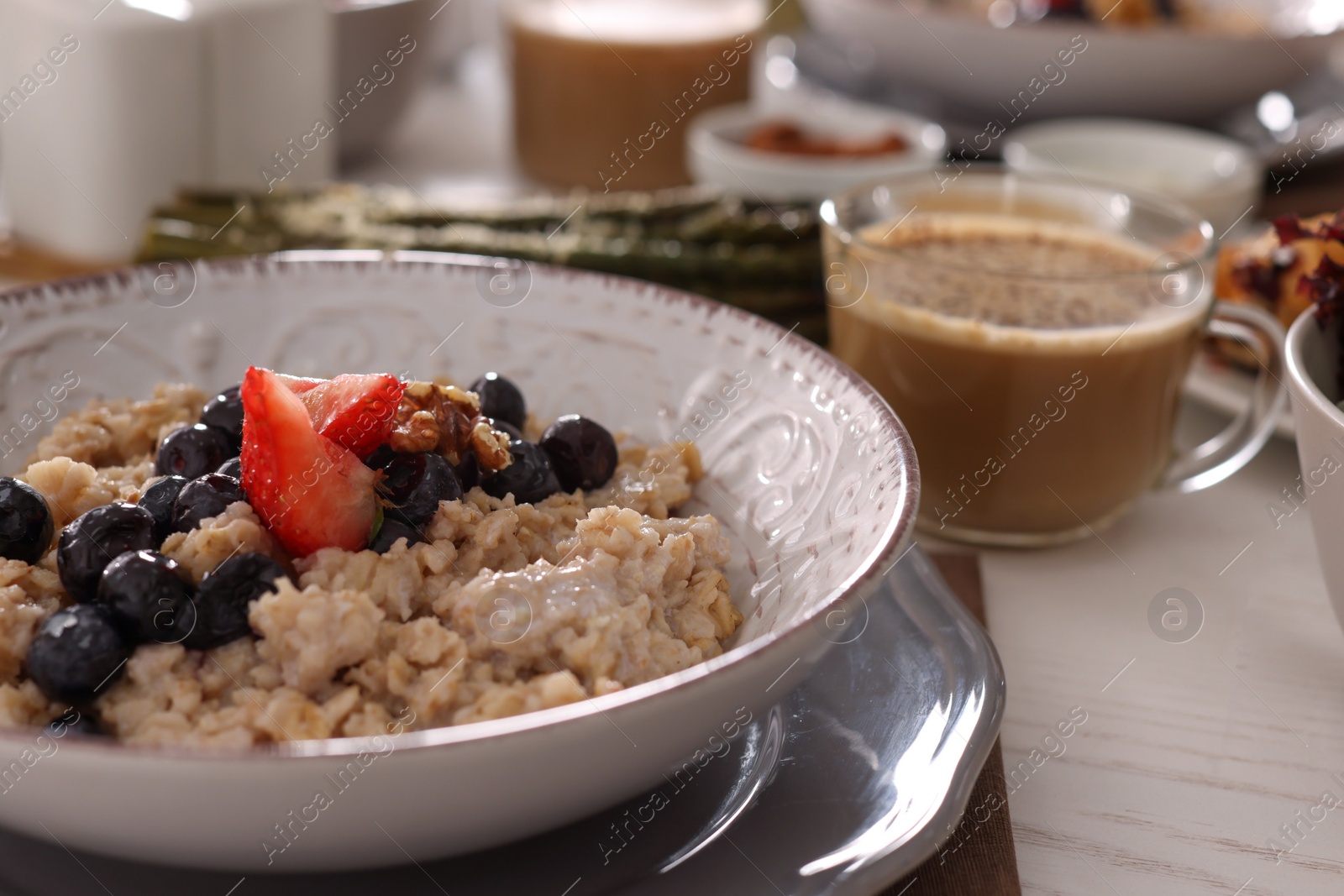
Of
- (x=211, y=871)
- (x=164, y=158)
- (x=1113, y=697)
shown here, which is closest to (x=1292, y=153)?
(x=1113, y=697)

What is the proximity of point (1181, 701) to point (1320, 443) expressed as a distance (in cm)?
30

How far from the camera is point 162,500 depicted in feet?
3.43

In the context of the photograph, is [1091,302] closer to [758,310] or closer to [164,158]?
[758,310]

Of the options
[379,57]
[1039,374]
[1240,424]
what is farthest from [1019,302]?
[379,57]

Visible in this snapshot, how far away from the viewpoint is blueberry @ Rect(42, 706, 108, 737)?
33.5 inches

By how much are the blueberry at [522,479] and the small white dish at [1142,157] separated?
60.8 inches

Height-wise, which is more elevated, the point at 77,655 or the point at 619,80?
the point at 619,80

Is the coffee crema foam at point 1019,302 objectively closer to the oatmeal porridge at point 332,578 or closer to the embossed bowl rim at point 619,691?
the embossed bowl rim at point 619,691

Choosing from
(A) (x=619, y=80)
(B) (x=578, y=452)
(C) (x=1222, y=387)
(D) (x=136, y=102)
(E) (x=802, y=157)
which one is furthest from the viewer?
(A) (x=619, y=80)

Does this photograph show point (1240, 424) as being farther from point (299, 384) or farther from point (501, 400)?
point (299, 384)

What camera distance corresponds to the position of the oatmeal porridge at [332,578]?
2.82 ft

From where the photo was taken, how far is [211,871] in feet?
2.83

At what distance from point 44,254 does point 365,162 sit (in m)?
0.86

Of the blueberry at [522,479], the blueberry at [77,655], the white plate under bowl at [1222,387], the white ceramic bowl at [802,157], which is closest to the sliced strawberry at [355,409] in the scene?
the blueberry at [522,479]
